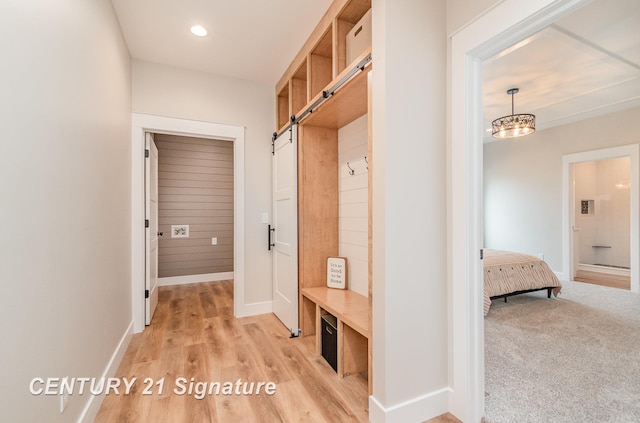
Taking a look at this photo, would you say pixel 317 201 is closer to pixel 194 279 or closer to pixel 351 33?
pixel 351 33

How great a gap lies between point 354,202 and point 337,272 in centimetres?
68

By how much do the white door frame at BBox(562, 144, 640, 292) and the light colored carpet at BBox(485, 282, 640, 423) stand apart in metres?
0.89

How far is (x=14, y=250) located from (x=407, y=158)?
5.58 ft

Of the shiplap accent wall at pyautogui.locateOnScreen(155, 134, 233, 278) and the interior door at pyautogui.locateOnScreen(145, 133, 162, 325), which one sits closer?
the interior door at pyautogui.locateOnScreen(145, 133, 162, 325)

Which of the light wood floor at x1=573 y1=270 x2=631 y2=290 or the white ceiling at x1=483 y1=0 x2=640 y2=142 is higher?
the white ceiling at x1=483 y1=0 x2=640 y2=142

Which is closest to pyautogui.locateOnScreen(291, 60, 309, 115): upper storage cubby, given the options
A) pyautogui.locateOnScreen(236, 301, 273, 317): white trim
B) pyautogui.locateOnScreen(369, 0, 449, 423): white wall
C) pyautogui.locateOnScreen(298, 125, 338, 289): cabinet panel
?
pyautogui.locateOnScreen(298, 125, 338, 289): cabinet panel

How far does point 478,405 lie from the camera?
5.30ft

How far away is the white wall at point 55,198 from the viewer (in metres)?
0.98

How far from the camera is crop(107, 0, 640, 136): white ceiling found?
2.24m

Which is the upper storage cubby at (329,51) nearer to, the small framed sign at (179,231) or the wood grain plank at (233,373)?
the wood grain plank at (233,373)

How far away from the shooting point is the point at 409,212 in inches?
64.2

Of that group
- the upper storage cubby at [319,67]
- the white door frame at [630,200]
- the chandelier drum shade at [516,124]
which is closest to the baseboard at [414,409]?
the upper storage cubby at [319,67]

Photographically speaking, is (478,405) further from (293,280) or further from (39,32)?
(39,32)

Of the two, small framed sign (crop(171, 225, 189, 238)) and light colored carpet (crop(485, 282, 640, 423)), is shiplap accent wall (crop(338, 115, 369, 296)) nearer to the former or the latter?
light colored carpet (crop(485, 282, 640, 423))
